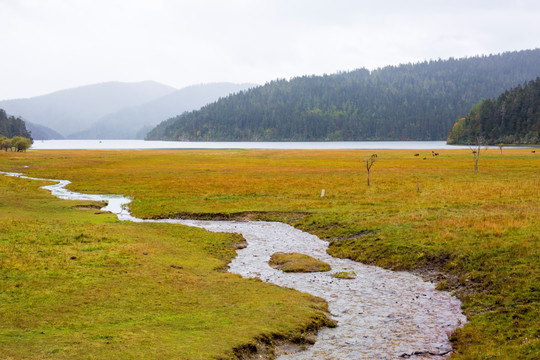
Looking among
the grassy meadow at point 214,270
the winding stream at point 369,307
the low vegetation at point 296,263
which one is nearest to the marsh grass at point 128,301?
the grassy meadow at point 214,270

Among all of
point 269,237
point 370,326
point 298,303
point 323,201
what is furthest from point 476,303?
point 323,201

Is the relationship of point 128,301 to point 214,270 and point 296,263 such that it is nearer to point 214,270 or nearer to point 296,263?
point 214,270

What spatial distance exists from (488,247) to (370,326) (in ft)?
35.5

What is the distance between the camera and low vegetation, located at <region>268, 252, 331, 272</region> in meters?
24.3

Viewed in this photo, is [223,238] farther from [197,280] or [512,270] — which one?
[512,270]

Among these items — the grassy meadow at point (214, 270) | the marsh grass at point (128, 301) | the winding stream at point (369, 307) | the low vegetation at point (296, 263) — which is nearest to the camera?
the marsh grass at point (128, 301)

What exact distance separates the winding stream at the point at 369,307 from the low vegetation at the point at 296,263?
1.71 feet

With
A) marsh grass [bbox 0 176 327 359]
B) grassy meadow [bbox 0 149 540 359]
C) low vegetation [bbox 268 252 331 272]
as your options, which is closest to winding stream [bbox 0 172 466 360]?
low vegetation [bbox 268 252 331 272]

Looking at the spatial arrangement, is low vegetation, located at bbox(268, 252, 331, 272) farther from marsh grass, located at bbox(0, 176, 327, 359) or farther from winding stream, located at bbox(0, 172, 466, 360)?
marsh grass, located at bbox(0, 176, 327, 359)

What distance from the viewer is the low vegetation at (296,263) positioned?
2428 centimetres

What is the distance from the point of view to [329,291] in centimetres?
2083

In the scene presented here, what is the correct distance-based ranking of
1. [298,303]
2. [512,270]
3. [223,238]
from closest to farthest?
[298,303]
[512,270]
[223,238]

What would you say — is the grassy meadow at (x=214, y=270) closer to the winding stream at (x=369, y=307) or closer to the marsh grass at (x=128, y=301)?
the marsh grass at (x=128, y=301)

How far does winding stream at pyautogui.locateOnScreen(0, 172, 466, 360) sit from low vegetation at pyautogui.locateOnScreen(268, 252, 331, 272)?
52cm
